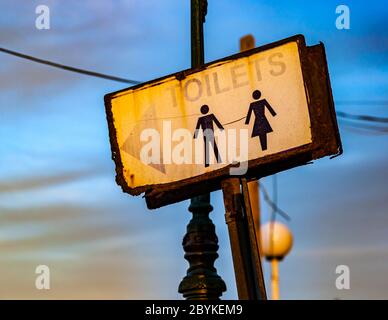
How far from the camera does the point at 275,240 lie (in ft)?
63.8

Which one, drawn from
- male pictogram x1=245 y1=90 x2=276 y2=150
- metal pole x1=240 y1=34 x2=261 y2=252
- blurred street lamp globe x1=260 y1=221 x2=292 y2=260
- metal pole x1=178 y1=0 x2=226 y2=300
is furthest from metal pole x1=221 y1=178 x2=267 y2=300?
blurred street lamp globe x1=260 y1=221 x2=292 y2=260

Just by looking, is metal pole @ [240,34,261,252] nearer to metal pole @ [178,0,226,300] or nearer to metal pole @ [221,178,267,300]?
metal pole @ [178,0,226,300]

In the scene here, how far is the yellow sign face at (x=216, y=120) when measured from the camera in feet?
15.8

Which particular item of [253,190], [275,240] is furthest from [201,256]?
[275,240]

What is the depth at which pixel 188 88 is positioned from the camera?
5035 mm

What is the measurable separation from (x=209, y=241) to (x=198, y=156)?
214cm

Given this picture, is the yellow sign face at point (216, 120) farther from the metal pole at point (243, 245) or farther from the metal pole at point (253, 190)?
the metal pole at point (253, 190)

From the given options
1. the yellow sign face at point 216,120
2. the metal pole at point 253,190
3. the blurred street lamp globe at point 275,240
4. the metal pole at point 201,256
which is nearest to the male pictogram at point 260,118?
the yellow sign face at point 216,120

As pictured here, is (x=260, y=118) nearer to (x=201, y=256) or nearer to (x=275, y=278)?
(x=201, y=256)

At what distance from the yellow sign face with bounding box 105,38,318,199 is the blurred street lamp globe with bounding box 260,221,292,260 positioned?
1444 centimetres

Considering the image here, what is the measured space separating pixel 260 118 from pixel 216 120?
10.4 inches

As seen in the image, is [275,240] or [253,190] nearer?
[253,190]

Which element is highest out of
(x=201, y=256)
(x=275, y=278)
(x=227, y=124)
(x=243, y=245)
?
(x=275, y=278)
